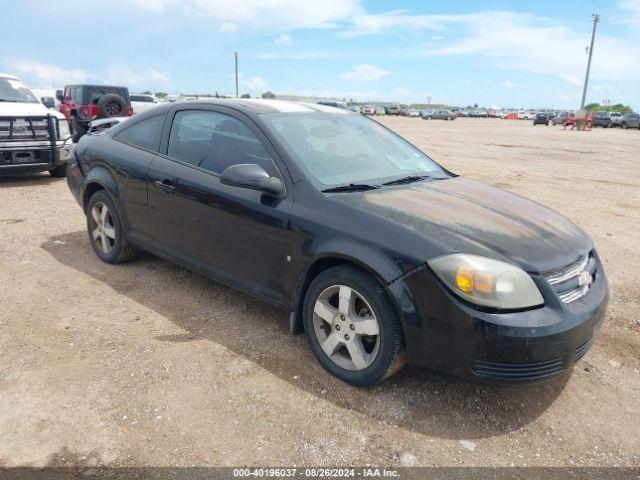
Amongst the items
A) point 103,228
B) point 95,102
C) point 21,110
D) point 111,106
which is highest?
point 95,102

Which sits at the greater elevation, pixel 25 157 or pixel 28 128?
pixel 28 128

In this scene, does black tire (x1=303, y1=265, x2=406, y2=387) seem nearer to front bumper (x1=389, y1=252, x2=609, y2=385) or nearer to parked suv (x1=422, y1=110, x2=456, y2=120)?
front bumper (x1=389, y1=252, x2=609, y2=385)

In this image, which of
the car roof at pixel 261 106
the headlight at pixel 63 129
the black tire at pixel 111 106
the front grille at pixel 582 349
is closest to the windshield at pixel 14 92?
the headlight at pixel 63 129

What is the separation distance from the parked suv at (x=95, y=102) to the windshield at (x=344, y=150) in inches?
485

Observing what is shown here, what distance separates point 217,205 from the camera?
3.52 m

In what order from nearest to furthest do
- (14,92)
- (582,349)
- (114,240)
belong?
(582,349) → (114,240) → (14,92)

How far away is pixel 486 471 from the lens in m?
2.35

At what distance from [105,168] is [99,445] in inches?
111

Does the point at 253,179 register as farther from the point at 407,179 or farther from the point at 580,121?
the point at 580,121

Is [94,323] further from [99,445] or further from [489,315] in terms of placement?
[489,315]

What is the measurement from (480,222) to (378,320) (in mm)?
825

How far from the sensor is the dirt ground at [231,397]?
2.45 metres

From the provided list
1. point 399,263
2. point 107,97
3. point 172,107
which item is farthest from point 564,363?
point 107,97

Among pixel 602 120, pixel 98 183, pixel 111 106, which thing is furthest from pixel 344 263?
pixel 602 120
